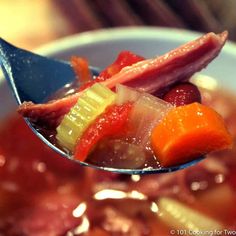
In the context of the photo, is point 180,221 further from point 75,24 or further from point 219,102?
point 75,24

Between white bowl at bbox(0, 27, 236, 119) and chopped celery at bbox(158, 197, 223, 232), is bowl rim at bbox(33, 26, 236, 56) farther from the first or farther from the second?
chopped celery at bbox(158, 197, 223, 232)

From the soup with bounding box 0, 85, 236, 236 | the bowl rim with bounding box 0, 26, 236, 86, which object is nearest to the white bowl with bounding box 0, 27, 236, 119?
the bowl rim with bounding box 0, 26, 236, 86

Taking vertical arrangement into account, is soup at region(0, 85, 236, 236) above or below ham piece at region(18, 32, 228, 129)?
below

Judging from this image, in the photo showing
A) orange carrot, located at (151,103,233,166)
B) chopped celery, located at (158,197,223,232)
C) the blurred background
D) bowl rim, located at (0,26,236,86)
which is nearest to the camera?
orange carrot, located at (151,103,233,166)

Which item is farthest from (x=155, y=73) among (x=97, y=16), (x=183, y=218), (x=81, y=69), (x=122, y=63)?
(x=97, y=16)

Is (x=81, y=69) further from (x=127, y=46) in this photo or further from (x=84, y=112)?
(x=127, y=46)

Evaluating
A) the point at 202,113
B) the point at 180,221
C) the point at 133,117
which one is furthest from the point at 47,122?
the point at 180,221

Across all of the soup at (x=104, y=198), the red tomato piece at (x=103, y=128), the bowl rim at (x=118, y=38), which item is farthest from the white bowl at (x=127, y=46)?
the red tomato piece at (x=103, y=128)

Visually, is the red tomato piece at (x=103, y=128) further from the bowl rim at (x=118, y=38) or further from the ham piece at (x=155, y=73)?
the bowl rim at (x=118, y=38)
